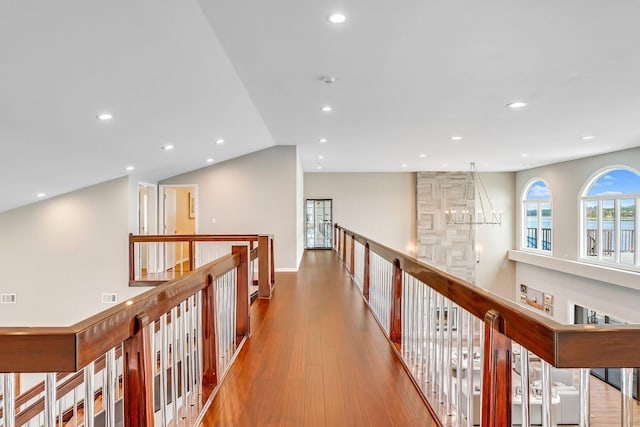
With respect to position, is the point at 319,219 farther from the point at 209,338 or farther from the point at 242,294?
the point at 209,338

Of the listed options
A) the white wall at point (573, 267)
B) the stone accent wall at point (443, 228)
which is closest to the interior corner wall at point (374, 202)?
the stone accent wall at point (443, 228)

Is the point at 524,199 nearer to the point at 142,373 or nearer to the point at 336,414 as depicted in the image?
the point at 336,414

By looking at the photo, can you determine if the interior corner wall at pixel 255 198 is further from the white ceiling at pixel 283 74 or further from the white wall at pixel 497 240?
the white wall at pixel 497 240

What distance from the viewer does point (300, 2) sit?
2.94 m

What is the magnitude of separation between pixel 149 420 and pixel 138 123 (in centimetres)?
465

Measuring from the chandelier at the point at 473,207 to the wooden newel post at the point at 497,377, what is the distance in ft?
44.5

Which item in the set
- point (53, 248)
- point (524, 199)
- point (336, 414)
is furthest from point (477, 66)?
point (524, 199)

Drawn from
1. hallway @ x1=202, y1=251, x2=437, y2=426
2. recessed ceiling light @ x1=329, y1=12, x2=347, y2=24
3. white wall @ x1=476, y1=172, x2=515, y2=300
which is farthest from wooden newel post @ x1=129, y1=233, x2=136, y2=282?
white wall @ x1=476, y1=172, x2=515, y2=300

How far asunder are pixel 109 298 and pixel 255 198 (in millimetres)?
3618

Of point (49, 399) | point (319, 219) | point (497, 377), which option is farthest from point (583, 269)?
point (49, 399)

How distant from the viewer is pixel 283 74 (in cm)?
450

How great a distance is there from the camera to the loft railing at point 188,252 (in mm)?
5891

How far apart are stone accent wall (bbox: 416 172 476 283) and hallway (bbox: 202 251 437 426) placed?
10014 mm

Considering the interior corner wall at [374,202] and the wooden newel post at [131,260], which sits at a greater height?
the interior corner wall at [374,202]
